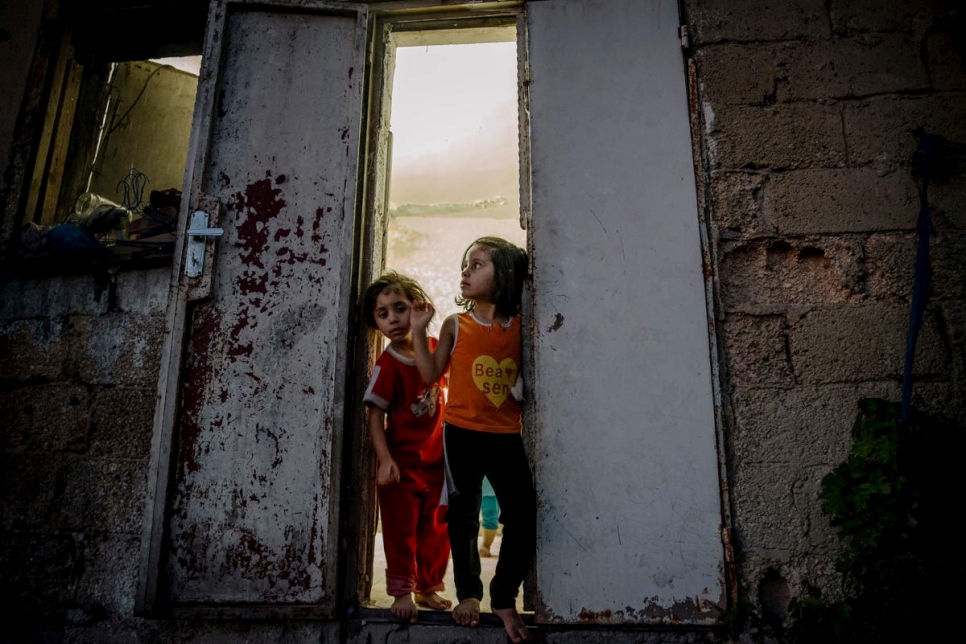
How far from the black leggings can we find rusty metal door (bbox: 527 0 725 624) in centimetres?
8

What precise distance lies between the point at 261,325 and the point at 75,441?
36.8 inches

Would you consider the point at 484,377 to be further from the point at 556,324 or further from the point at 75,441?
the point at 75,441

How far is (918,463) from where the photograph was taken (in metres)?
1.93

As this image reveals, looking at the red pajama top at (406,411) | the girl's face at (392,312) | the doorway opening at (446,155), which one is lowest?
the red pajama top at (406,411)

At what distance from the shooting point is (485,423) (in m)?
2.21

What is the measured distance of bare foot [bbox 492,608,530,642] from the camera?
6.72ft

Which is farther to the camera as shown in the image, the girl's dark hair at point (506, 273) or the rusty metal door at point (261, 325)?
the girl's dark hair at point (506, 273)

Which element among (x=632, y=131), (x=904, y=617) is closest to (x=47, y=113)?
(x=632, y=131)

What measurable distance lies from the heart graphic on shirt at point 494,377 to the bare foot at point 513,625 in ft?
2.38

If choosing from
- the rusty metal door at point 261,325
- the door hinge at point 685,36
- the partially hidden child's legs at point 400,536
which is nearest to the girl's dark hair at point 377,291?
the rusty metal door at point 261,325

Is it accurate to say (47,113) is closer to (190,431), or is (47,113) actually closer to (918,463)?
(190,431)

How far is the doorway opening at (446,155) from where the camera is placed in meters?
2.90

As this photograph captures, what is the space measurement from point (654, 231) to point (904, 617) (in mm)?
1523

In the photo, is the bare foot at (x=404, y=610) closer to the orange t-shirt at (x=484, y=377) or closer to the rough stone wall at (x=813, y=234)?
the orange t-shirt at (x=484, y=377)
